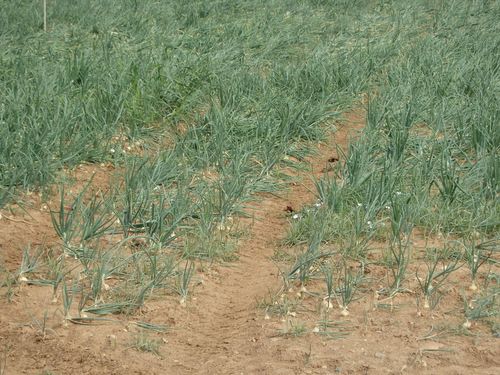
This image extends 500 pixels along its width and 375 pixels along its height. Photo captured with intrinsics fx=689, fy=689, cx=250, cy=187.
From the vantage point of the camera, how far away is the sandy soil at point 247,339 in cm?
285

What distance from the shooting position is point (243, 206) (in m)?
4.29

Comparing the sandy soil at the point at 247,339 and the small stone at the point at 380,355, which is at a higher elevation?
the small stone at the point at 380,355

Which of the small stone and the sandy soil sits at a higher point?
the small stone

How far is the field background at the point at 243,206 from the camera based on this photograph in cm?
302

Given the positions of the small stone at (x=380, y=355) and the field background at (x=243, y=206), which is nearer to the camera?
the small stone at (x=380, y=355)

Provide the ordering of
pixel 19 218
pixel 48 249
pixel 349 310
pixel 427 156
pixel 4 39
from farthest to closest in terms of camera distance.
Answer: pixel 4 39
pixel 427 156
pixel 19 218
pixel 48 249
pixel 349 310

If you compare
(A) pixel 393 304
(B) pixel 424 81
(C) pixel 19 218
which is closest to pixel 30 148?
(C) pixel 19 218

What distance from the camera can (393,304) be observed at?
327cm

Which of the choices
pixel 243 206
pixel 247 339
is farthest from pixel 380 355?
pixel 243 206

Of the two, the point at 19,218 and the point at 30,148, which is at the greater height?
the point at 30,148

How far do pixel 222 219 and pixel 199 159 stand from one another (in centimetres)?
78

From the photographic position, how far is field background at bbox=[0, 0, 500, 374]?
3016 mm

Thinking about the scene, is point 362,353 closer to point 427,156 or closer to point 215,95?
point 427,156

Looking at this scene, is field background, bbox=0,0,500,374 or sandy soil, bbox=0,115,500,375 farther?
field background, bbox=0,0,500,374
